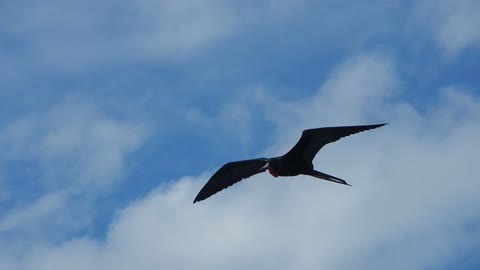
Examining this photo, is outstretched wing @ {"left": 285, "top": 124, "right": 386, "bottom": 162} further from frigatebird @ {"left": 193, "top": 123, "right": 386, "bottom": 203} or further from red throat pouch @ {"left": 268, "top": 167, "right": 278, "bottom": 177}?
red throat pouch @ {"left": 268, "top": 167, "right": 278, "bottom": 177}

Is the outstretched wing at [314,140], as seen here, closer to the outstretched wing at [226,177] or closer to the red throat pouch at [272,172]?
the red throat pouch at [272,172]

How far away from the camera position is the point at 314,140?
1711 centimetres

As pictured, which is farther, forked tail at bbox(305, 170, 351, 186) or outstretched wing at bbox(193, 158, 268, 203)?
outstretched wing at bbox(193, 158, 268, 203)

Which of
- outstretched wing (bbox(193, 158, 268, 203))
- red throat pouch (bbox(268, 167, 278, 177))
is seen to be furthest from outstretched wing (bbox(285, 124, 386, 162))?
outstretched wing (bbox(193, 158, 268, 203))

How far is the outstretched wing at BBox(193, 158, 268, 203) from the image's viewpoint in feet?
61.7

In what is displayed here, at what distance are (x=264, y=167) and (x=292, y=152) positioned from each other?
982mm

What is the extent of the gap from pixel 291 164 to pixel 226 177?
2.15m

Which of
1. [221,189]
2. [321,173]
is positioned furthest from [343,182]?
[221,189]

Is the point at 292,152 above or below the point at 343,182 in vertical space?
above

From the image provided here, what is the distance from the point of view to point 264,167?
18062 mm

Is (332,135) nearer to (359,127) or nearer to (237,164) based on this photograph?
(359,127)

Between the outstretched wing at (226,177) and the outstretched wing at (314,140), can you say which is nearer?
the outstretched wing at (314,140)

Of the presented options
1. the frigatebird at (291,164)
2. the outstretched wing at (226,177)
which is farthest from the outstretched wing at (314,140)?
the outstretched wing at (226,177)

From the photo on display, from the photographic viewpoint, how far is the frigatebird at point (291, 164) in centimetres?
1669
